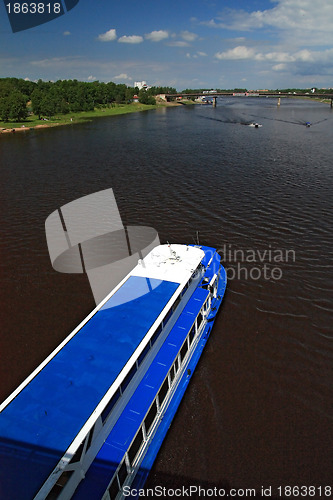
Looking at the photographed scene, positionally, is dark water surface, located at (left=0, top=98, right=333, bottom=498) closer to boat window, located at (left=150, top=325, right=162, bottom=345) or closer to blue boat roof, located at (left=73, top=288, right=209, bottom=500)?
blue boat roof, located at (left=73, top=288, right=209, bottom=500)

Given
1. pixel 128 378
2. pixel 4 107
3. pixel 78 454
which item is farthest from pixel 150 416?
pixel 4 107

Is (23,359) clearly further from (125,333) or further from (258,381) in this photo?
(258,381)

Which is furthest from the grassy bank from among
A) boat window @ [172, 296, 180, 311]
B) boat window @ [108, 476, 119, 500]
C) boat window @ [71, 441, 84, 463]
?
boat window @ [108, 476, 119, 500]

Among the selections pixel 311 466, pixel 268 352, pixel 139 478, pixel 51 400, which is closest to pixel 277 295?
pixel 268 352

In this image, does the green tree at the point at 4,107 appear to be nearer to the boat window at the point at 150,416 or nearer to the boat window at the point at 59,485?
the boat window at the point at 150,416

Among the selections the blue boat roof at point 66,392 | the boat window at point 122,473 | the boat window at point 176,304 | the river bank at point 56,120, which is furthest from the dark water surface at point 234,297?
the river bank at point 56,120

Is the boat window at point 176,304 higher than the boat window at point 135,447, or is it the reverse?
the boat window at point 176,304

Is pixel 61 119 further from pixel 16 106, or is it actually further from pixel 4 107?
pixel 4 107
